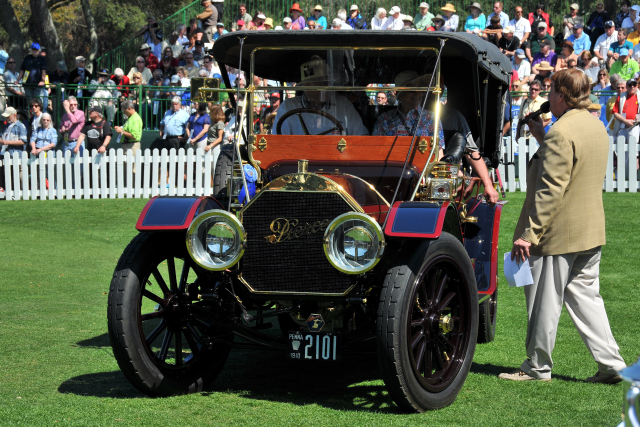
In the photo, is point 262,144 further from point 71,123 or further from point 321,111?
point 71,123

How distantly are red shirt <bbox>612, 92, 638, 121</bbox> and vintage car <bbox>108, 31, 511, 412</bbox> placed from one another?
994cm

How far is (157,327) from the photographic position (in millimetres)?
5160

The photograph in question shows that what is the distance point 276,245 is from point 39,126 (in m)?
14.1

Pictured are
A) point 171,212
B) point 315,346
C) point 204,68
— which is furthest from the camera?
point 204,68

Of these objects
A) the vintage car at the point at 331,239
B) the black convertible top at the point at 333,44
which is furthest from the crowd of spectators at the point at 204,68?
the vintage car at the point at 331,239

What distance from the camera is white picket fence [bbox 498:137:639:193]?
14.9 meters

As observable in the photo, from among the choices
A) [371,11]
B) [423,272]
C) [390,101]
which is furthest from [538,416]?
[371,11]

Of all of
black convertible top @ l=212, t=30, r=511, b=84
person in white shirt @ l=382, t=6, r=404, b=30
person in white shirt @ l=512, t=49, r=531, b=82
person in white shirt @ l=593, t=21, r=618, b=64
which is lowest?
black convertible top @ l=212, t=30, r=511, b=84

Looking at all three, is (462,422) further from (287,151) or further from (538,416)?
(287,151)

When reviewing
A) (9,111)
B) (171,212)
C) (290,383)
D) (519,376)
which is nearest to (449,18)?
(9,111)

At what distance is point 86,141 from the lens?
17578 millimetres

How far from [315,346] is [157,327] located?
107 cm

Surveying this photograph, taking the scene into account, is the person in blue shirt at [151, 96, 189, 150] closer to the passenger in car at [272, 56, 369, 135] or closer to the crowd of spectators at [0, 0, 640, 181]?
the crowd of spectators at [0, 0, 640, 181]

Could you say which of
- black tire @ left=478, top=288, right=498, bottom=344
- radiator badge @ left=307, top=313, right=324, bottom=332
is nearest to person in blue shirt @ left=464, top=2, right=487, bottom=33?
black tire @ left=478, top=288, right=498, bottom=344
